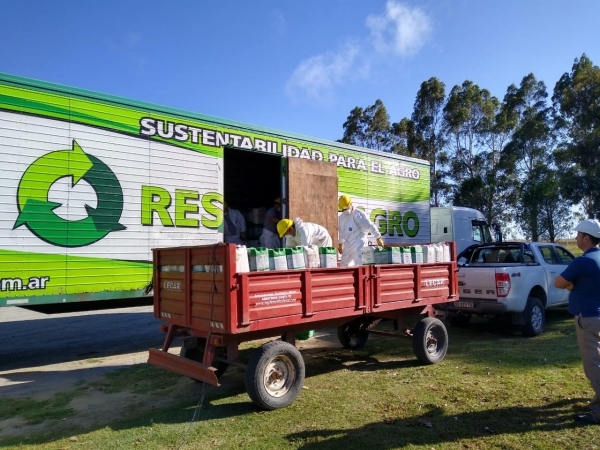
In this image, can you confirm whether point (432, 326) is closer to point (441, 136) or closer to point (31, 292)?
point (31, 292)

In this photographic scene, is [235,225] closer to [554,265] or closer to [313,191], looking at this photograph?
[313,191]

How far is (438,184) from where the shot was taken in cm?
3059

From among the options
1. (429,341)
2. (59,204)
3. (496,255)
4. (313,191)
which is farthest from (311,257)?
(496,255)

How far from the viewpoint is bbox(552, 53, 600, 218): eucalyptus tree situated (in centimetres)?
2492

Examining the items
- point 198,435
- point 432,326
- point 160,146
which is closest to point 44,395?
point 198,435

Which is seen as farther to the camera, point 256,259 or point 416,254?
point 416,254

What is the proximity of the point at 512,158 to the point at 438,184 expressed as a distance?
4702 mm

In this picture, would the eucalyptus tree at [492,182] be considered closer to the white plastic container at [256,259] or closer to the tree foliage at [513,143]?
the tree foliage at [513,143]

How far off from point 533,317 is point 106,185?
290 inches

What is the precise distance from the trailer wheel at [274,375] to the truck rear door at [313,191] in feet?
13.3

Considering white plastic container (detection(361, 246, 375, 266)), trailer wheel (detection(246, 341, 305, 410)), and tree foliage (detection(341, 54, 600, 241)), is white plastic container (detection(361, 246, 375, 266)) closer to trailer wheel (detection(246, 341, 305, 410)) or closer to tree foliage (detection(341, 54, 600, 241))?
trailer wheel (detection(246, 341, 305, 410))

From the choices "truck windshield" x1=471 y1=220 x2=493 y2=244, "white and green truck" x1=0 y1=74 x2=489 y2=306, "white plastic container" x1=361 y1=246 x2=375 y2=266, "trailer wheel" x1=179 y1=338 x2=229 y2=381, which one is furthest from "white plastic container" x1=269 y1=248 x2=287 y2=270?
"truck windshield" x1=471 y1=220 x2=493 y2=244

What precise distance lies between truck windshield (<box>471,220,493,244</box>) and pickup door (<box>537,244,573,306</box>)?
175 inches

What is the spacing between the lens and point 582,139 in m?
26.0
